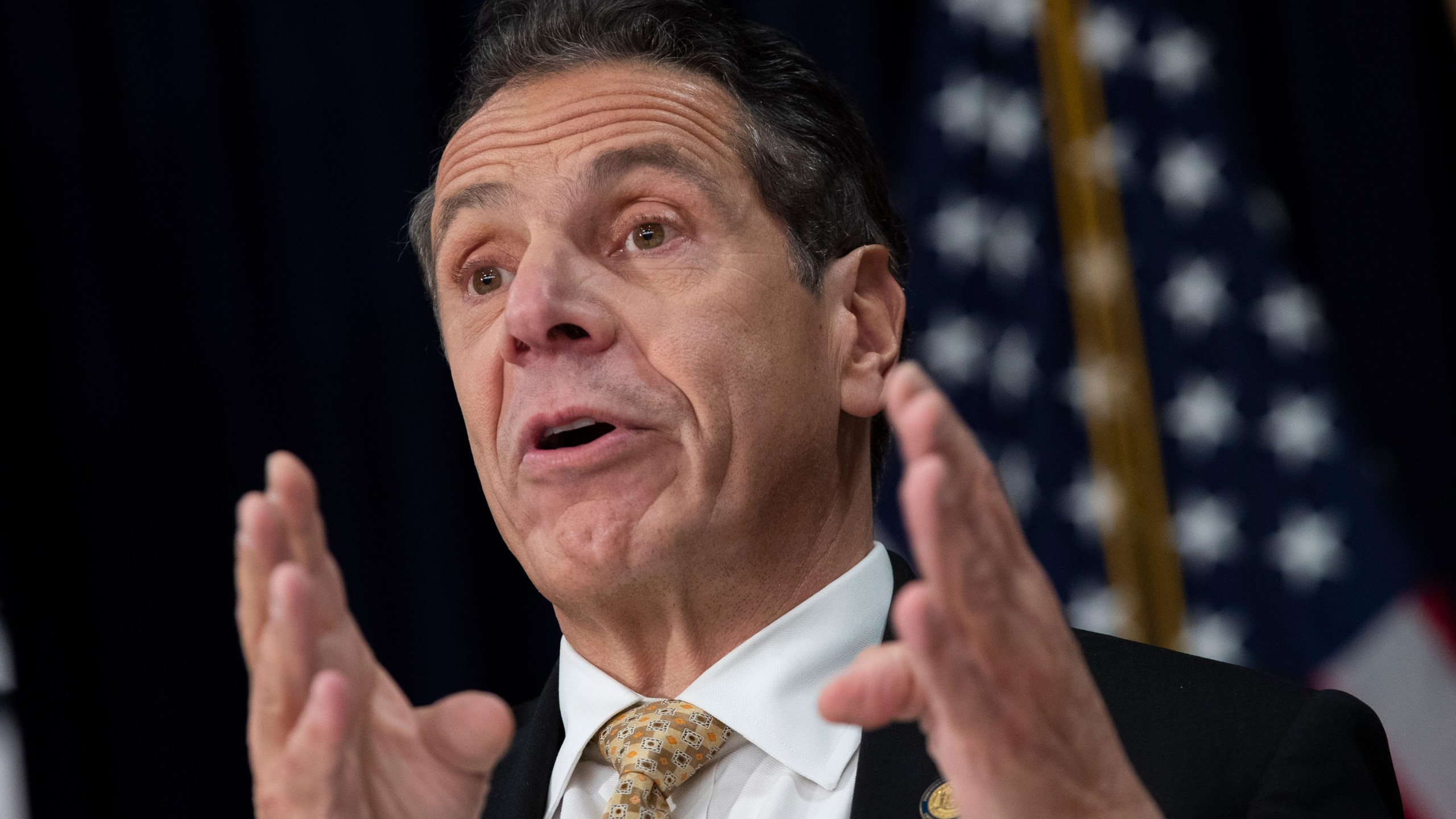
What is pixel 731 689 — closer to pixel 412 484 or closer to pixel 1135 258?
pixel 412 484

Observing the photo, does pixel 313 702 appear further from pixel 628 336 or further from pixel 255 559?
pixel 628 336

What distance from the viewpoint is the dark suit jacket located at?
1505 mm

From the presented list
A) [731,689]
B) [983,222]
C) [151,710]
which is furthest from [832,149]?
[151,710]

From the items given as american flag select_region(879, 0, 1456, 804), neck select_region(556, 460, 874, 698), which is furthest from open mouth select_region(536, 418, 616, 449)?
american flag select_region(879, 0, 1456, 804)

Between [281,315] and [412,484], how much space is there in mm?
481

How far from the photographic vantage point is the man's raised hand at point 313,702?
1.24 meters

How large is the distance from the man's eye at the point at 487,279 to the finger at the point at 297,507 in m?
0.69

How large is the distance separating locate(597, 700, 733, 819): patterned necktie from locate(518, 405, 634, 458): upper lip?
0.38 m

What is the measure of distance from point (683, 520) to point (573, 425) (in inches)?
7.6

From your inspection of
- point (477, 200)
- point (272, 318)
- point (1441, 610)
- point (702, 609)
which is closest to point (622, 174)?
point (477, 200)

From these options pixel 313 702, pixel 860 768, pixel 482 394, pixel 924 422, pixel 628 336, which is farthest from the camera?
pixel 482 394

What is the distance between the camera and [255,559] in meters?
1.27

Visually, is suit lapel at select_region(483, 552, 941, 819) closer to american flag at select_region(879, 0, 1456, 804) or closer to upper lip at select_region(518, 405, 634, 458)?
upper lip at select_region(518, 405, 634, 458)

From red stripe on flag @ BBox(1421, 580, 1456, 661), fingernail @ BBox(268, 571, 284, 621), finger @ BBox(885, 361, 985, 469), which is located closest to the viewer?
finger @ BBox(885, 361, 985, 469)
